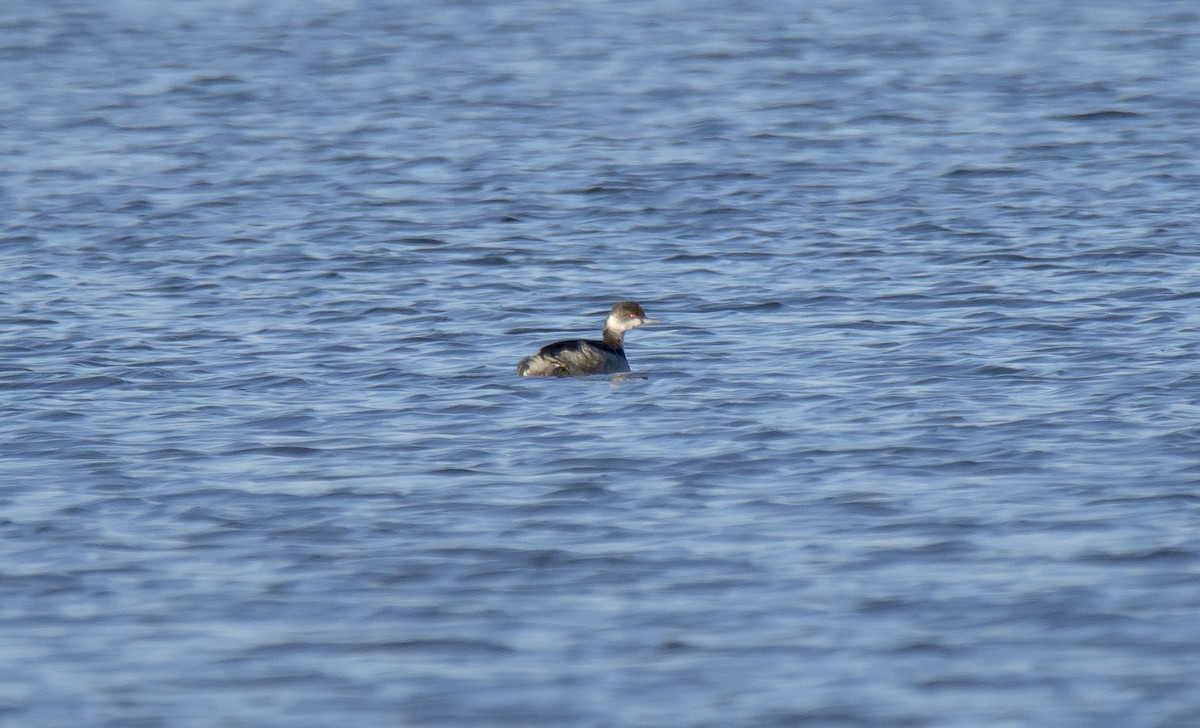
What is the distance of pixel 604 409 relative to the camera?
488 inches

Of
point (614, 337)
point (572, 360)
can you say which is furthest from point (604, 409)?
point (614, 337)

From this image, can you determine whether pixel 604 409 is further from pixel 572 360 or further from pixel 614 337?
pixel 614 337

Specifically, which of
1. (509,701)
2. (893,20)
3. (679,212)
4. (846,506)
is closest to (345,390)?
(846,506)

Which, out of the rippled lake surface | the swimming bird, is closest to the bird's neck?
the swimming bird

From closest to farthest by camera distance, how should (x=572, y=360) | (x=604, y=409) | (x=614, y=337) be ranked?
(x=604, y=409), (x=572, y=360), (x=614, y=337)

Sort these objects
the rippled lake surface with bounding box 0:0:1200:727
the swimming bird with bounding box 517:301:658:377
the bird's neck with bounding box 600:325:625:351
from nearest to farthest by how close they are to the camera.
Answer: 1. the rippled lake surface with bounding box 0:0:1200:727
2. the swimming bird with bounding box 517:301:658:377
3. the bird's neck with bounding box 600:325:625:351

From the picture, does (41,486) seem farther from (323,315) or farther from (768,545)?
(323,315)

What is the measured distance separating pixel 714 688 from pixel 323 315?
860 cm

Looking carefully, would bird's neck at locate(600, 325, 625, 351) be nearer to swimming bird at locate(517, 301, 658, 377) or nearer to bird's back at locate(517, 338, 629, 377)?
swimming bird at locate(517, 301, 658, 377)

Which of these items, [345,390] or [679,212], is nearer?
[345,390]

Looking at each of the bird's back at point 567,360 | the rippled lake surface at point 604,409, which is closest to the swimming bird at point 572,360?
the bird's back at point 567,360

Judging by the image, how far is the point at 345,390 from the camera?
1301cm

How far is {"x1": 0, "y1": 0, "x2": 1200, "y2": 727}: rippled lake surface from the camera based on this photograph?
782 centimetres

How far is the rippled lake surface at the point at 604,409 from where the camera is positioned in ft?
25.7
